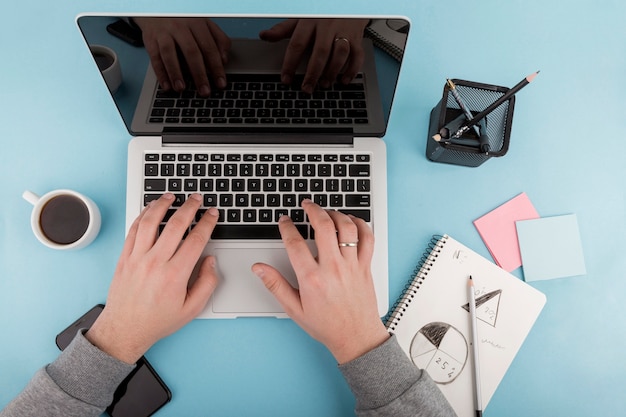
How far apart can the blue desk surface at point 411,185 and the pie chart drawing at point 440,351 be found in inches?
3.6

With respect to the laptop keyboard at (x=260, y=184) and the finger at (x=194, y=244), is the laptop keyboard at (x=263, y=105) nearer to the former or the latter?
the laptop keyboard at (x=260, y=184)

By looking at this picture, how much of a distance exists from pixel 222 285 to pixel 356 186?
0.98ft

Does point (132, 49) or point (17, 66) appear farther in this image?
point (17, 66)

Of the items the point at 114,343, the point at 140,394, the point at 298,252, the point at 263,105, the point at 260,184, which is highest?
the point at 263,105

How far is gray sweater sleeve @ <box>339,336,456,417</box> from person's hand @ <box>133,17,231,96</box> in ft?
1.71

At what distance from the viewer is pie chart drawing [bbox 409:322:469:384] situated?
2.48 feet

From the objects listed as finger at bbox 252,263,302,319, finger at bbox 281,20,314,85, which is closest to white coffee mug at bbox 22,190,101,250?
finger at bbox 252,263,302,319

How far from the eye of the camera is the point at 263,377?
0.77 meters

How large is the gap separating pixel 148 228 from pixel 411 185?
0.48 meters

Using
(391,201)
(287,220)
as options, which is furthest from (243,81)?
(391,201)

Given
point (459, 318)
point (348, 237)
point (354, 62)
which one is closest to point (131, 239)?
point (348, 237)

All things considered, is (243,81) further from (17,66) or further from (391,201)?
(17,66)

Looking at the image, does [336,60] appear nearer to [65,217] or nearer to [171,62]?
[171,62]

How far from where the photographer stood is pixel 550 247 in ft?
2.65
